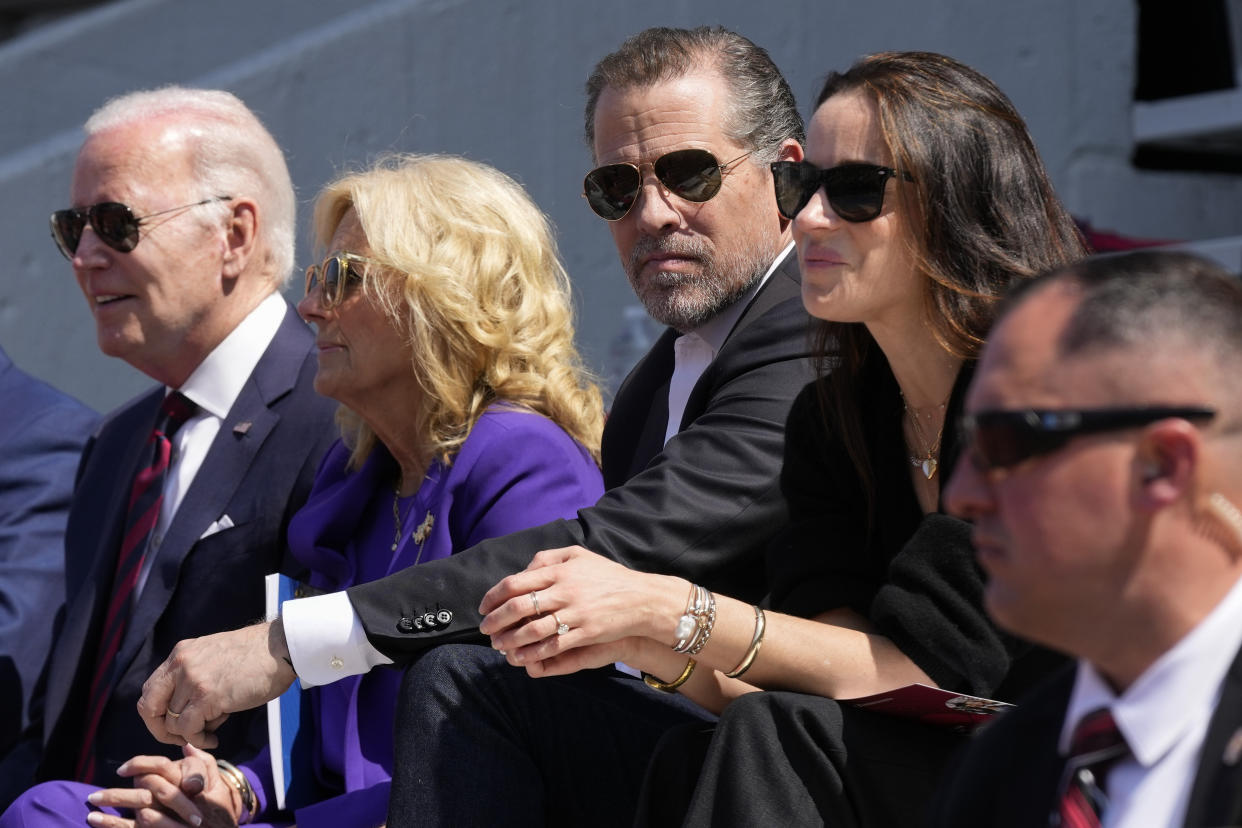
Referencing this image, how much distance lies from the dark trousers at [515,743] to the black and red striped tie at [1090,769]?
1.14 m

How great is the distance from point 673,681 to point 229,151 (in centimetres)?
238

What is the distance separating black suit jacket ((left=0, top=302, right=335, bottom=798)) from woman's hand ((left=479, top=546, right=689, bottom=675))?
122cm

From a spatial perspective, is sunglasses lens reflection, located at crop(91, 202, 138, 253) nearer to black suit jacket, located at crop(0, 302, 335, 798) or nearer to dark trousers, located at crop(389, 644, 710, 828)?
black suit jacket, located at crop(0, 302, 335, 798)

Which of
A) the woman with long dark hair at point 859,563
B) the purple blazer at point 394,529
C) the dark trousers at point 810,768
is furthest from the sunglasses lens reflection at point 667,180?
the dark trousers at point 810,768

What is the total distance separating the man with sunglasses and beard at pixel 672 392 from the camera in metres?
2.61

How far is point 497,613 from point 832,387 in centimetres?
67

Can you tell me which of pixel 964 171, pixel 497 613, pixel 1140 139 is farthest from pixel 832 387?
pixel 1140 139

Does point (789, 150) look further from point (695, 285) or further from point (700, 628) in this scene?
point (700, 628)

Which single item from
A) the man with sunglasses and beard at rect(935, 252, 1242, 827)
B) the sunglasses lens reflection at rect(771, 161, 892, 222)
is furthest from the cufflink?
the sunglasses lens reflection at rect(771, 161, 892, 222)

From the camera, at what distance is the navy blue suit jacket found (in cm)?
399

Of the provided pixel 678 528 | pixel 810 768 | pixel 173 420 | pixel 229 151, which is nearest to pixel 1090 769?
pixel 810 768

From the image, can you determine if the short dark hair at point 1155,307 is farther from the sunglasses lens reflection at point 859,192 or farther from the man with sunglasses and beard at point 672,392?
the man with sunglasses and beard at point 672,392

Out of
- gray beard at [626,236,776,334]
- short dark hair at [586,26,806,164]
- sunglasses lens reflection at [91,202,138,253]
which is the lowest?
gray beard at [626,236,776,334]

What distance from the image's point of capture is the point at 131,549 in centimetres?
379
